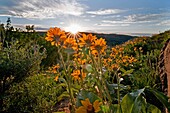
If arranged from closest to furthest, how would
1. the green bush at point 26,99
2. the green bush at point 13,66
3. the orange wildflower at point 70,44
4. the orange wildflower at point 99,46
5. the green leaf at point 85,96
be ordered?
the orange wildflower at point 99,46 → the orange wildflower at point 70,44 → the green leaf at point 85,96 → the green bush at point 13,66 → the green bush at point 26,99

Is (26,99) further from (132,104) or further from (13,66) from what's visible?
(132,104)

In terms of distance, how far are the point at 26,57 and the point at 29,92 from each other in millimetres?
416

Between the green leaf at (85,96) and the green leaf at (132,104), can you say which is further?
the green leaf at (85,96)

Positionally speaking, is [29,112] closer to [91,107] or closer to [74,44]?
[74,44]

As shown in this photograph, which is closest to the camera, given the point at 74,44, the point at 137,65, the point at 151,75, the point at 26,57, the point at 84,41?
the point at 84,41

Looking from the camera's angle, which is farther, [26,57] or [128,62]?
[128,62]

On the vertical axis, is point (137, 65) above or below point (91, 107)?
below

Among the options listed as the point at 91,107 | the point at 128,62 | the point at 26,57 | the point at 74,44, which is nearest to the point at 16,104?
the point at 26,57

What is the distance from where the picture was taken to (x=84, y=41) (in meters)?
1.37

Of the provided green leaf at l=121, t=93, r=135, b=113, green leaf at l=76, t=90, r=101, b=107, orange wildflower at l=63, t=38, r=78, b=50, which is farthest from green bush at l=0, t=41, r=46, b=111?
green leaf at l=121, t=93, r=135, b=113

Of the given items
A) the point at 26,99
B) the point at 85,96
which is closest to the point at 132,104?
the point at 85,96

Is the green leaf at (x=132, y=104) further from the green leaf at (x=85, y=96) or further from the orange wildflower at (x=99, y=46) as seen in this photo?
the orange wildflower at (x=99, y=46)

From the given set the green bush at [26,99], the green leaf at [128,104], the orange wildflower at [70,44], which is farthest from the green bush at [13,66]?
the green leaf at [128,104]

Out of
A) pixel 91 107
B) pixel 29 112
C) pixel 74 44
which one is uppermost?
pixel 74 44
